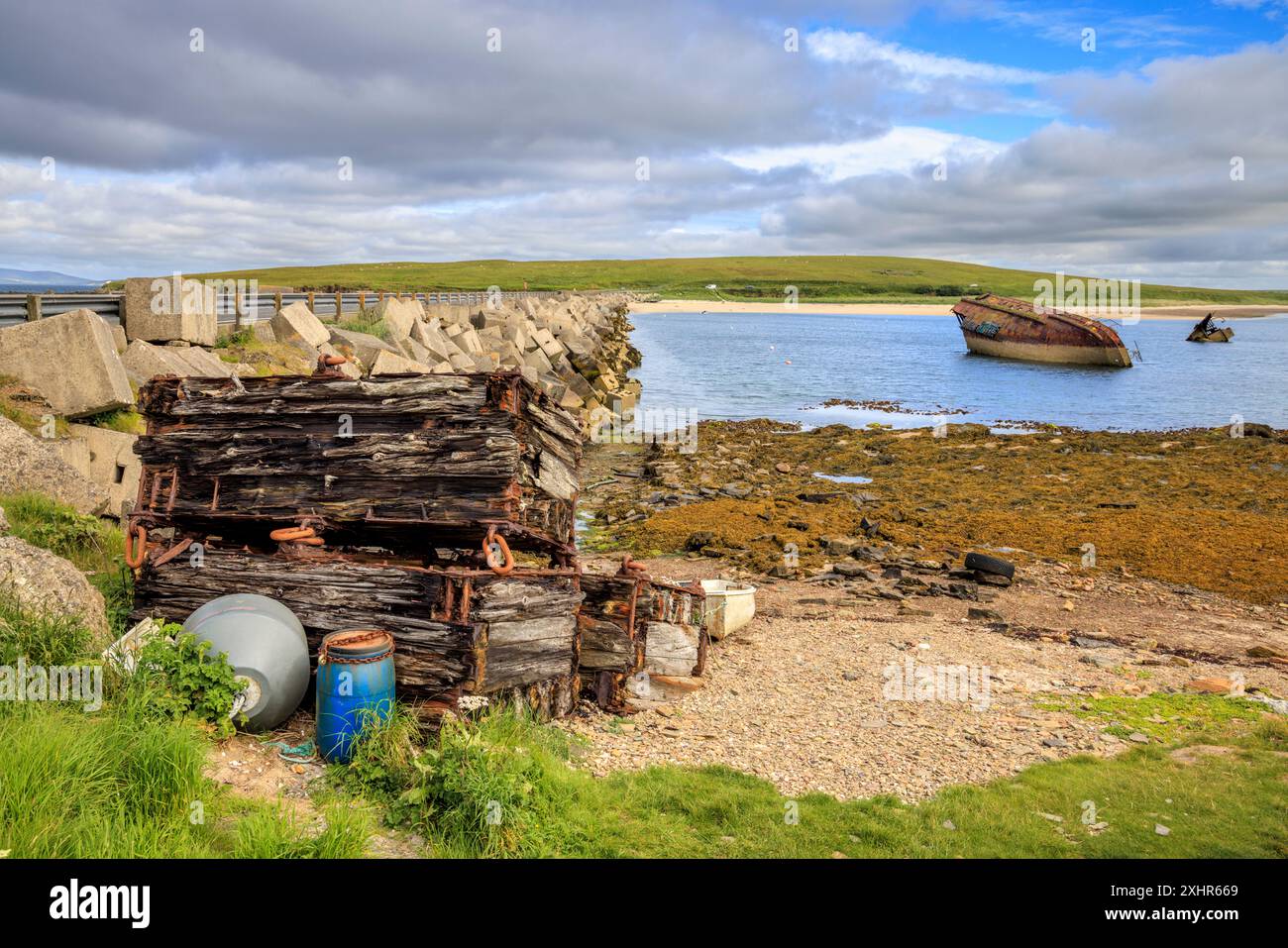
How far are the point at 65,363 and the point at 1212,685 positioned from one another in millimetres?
15445

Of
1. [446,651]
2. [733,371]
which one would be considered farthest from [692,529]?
[733,371]

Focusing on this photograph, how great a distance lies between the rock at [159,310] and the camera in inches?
662

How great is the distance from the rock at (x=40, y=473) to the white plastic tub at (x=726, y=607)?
7.70 m

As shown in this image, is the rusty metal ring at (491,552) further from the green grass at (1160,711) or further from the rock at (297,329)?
Answer: the rock at (297,329)

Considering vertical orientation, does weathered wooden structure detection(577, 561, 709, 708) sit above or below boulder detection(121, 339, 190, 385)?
below

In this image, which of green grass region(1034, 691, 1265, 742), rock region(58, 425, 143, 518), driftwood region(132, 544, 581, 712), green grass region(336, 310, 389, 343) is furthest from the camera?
green grass region(336, 310, 389, 343)

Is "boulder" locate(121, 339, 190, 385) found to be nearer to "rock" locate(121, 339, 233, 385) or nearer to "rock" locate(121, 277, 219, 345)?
"rock" locate(121, 339, 233, 385)

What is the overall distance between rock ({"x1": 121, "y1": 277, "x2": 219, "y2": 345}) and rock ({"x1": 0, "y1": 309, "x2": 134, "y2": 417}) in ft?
13.5

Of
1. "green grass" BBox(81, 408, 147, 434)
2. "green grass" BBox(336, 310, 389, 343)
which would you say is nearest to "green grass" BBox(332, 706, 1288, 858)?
"green grass" BBox(81, 408, 147, 434)

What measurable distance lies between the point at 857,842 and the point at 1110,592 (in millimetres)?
10058

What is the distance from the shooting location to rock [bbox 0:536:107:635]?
23.5 ft

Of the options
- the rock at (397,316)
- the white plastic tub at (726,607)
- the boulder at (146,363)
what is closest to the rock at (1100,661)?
the white plastic tub at (726,607)

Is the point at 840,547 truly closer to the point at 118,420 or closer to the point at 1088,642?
the point at 1088,642

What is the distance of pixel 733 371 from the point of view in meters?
59.8
